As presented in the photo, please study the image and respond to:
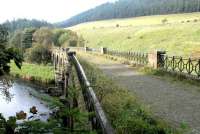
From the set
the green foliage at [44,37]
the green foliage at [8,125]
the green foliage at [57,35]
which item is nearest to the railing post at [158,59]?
the green foliage at [8,125]

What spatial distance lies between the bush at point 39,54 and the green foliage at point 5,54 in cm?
10625

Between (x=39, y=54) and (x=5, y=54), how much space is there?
116 m

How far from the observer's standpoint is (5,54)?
15.5ft

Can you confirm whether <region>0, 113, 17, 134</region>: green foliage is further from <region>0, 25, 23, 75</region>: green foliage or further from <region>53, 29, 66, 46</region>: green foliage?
<region>53, 29, 66, 46</region>: green foliage

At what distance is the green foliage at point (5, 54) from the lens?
4.71 m

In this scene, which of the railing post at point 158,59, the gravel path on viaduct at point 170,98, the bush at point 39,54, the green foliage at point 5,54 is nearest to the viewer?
the green foliage at point 5,54

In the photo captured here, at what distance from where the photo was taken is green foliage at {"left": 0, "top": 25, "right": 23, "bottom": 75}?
4.71 meters

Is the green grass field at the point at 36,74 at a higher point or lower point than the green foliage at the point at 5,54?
lower

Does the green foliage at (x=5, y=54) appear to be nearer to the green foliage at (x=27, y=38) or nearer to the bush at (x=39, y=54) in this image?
the bush at (x=39, y=54)

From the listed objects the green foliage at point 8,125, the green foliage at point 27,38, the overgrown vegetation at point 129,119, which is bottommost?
the green foliage at point 27,38

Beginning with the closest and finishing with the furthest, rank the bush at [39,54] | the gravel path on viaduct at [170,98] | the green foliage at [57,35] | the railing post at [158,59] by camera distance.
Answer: the gravel path on viaduct at [170,98], the railing post at [158,59], the bush at [39,54], the green foliage at [57,35]

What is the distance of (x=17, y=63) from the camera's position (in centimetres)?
476

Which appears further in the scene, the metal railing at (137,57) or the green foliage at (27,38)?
the green foliage at (27,38)

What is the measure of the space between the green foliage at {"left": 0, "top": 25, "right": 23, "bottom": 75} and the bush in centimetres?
10625
